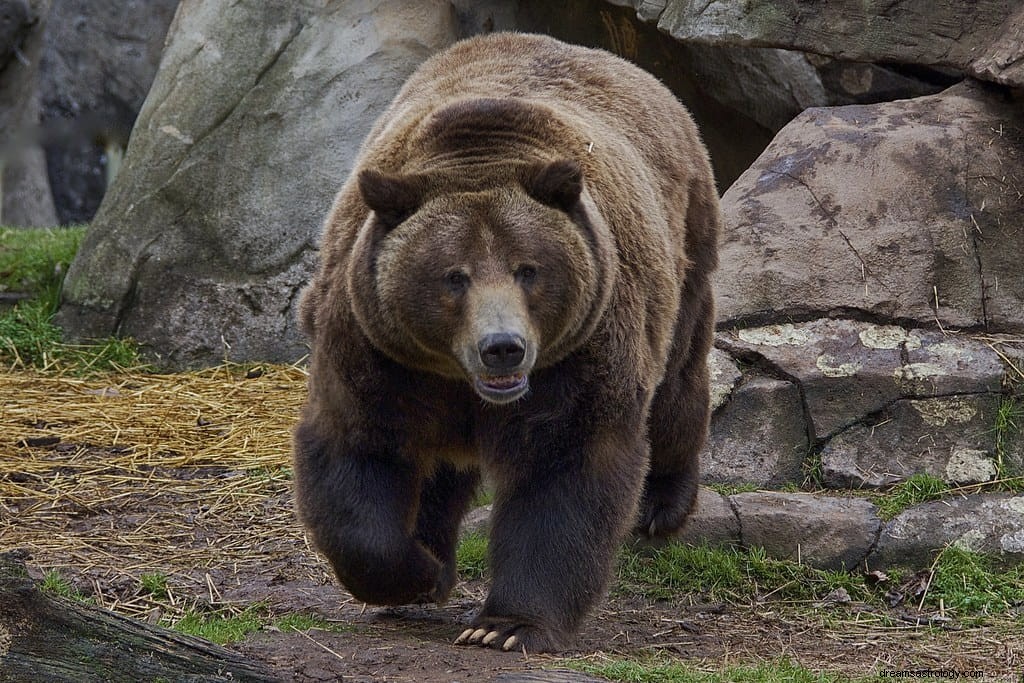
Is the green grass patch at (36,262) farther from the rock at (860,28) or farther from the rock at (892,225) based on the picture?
the rock at (892,225)

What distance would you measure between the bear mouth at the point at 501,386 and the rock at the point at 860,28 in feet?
14.0

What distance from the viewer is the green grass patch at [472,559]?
6.54m

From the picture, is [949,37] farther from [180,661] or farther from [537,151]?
[180,661]

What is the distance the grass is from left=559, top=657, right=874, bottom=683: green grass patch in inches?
211

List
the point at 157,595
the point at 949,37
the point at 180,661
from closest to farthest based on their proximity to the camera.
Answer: the point at 180,661 < the point at 157,595 < the point at 949,37

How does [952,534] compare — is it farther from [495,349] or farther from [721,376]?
[495,349]

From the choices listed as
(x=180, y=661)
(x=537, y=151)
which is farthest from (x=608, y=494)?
(x=180, y=661)

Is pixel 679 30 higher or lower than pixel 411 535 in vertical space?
higher

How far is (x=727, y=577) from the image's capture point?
6461 millimetres

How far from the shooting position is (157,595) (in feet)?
18.8

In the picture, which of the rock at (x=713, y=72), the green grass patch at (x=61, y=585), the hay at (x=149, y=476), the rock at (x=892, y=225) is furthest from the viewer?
the rock at (x=713, y=72)

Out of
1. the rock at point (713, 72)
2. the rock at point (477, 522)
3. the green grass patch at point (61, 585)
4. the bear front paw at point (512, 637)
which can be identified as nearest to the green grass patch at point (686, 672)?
the bear front paw at point (512, 637)

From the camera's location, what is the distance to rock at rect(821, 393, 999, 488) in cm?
693

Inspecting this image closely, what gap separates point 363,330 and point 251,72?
527 centimetres
